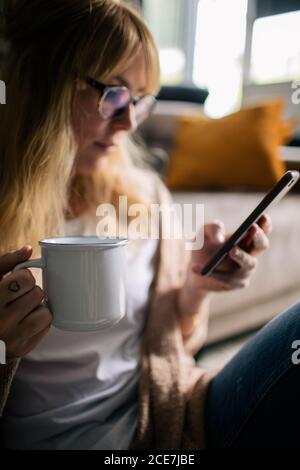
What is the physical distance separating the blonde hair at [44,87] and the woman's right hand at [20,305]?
101 millimetres

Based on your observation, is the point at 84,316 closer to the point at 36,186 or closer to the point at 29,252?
the point at 29,252

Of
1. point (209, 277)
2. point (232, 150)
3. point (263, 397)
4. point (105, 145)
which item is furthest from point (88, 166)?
point (232, 150)

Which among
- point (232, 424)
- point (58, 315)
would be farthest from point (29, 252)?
point (232, 424)

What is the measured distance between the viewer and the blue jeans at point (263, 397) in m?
0.51

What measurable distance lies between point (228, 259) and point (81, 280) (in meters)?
0.31

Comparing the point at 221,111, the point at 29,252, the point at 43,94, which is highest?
the point at 221,111

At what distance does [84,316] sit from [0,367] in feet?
0.43

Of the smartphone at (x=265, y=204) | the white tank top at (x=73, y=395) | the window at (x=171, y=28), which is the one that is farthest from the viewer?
the window at (x=171, y=28)

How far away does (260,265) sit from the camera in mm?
1211

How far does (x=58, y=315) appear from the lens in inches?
16.1

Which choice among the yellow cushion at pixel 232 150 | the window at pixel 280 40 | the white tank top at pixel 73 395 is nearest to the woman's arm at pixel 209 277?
the white tank top at pixel 73 395

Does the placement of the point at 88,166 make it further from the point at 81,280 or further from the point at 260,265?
the point at 260,265

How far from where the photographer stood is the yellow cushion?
1.40 metres

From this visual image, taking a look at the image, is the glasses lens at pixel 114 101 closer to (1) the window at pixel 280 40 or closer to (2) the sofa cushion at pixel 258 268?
(1) the window at pixel 280 40
